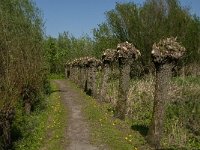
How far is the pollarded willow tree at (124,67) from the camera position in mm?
23766

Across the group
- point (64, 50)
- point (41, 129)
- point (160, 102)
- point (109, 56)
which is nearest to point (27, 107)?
point (41, 129)

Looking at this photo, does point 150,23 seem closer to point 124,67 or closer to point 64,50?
point 124,67

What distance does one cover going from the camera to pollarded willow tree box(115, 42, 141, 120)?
23.8m

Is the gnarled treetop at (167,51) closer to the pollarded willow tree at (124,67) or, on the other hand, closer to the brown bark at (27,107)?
the pollarded willow tree at (124,67)

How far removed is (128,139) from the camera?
18.3 meters

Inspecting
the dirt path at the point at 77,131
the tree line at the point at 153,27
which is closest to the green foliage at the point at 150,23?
the tree line at the point at 153,27

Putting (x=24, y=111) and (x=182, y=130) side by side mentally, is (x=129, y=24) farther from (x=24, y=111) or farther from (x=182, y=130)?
(x=182, y=130)

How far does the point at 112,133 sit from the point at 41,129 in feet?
12.7

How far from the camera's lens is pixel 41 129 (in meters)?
21.4

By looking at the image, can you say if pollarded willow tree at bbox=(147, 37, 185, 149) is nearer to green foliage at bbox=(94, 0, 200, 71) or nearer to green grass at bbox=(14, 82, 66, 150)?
green grass at bbox=(14, 82, 66, 150)

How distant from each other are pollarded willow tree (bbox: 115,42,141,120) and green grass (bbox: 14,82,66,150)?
10.2 ft

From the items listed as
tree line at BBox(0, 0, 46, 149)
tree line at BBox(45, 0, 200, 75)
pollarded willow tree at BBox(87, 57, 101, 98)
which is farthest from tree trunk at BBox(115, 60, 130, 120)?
tree line at BBox(45, 0, 200, 75)

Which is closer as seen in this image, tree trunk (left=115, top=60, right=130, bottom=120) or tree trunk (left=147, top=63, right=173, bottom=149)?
tree trunk (left=147, top=63, right=173, bottom=149)

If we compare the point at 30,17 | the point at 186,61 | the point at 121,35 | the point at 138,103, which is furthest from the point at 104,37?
the point at 138,103
